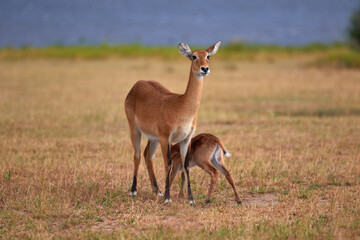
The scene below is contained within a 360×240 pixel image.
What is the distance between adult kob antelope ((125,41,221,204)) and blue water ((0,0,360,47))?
1921 inches

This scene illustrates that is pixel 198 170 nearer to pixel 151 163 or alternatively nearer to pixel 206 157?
pixel 151 163

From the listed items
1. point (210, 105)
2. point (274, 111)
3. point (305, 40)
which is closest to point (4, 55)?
point (210, 105)

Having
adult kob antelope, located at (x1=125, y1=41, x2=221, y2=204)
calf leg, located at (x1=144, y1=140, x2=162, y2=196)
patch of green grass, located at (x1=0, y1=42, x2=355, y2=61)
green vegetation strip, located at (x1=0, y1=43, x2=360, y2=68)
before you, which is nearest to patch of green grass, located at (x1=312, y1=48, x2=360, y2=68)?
green vegetation strip, located at (x1=0, y1=43, x2=360, y2=68)

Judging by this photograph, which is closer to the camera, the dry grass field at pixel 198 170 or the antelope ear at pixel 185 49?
the dry grass field at pixel 198 170

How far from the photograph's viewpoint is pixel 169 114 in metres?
7.15

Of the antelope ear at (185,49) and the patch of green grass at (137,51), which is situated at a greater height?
the patch of green grass at (137,51)

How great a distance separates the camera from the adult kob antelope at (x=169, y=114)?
7055 mm

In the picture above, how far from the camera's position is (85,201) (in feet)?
23.5

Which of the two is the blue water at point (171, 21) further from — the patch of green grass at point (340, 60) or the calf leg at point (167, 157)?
the calf leg at point (167, 157)

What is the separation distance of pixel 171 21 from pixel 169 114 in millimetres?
77063

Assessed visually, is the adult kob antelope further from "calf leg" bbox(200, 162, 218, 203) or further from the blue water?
the blue water

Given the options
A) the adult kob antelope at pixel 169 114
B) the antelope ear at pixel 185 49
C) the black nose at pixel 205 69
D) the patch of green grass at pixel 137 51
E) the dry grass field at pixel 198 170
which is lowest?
the dry grass field at pixel 198 170

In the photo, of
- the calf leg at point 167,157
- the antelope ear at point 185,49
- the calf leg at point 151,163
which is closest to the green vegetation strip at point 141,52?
the calf leg at point 151,163

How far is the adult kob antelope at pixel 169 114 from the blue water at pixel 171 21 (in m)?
48.8
